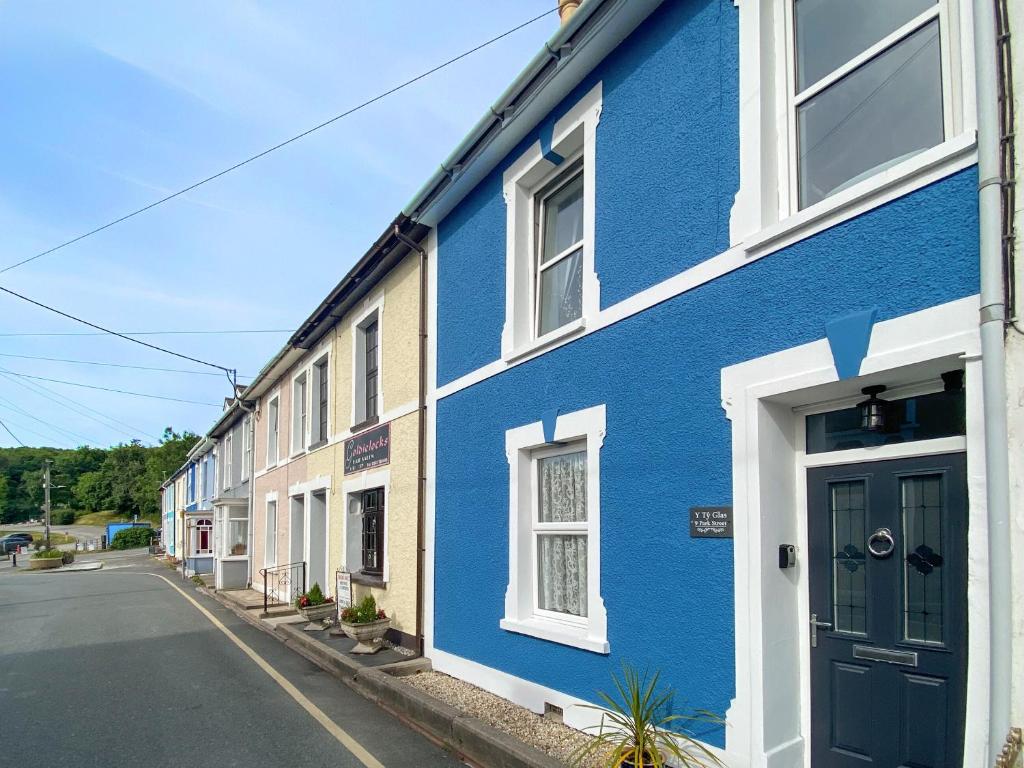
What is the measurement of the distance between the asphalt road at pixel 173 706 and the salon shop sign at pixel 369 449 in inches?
118

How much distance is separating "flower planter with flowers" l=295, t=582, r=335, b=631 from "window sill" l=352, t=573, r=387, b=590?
1247 millimetres

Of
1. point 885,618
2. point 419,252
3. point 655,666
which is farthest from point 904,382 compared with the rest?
point 419,252

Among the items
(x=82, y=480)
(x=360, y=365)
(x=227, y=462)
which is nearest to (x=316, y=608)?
(x=360, y=365)

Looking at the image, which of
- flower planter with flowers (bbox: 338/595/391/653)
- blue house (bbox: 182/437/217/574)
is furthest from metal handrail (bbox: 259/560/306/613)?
blue house (bbox: 182/437/217/574)

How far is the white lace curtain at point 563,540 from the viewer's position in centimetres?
691

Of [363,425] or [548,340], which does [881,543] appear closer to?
[548,340]

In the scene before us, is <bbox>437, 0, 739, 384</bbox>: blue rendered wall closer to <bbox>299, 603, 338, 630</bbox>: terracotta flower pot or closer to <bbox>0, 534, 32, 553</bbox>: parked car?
<bbox>299, 603, 338, 630</bbox>: terracotta flower pot

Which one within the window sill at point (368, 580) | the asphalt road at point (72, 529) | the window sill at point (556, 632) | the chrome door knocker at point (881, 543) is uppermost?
the chrome door knocker at point (881, 543)

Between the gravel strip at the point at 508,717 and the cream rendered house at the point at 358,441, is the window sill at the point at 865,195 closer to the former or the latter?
the gravel strip at the point at 508,717

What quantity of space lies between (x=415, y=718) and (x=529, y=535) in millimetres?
1997

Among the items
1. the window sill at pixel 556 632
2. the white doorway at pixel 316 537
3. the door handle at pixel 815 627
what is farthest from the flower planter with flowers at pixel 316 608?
the door handle at pixel 815 627

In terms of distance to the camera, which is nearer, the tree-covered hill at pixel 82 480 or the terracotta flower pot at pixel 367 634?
the terracotta flower pot at pixel 367 634

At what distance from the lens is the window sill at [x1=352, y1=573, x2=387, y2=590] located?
11344 mm

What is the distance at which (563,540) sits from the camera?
718 cm
